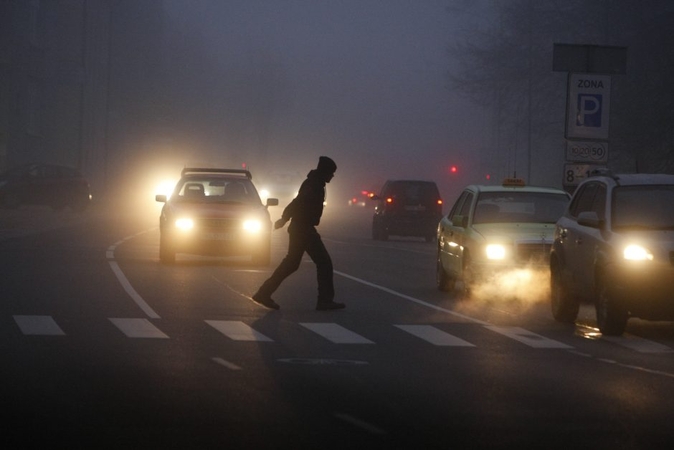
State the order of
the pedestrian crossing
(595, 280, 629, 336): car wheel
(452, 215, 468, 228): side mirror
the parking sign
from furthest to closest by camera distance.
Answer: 1. the parking sign
2. (452, 215, 468, 228): side mirror
3. (595, 280, 629, 336): car wheel
4. the pedestrian crossing

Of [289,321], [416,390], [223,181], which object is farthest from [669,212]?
[223,181]

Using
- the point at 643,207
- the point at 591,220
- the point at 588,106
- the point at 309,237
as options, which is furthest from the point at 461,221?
the point at 588,106

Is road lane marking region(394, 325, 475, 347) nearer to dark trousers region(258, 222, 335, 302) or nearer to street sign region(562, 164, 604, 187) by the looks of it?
dark trousers region(258, 222, 335, 302)

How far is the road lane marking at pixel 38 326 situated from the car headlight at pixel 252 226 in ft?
37.3

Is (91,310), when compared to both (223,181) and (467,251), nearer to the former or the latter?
(467,251)

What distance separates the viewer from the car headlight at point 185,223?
28.3 metres

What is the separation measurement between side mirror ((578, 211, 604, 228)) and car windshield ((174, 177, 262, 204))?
12.8 meters

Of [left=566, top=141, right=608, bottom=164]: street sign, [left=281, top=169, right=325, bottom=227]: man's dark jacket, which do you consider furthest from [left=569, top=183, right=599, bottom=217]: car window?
[left=566, top=141, right=608, bottom=164]: street sign

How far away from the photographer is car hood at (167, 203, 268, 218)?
28484 mm

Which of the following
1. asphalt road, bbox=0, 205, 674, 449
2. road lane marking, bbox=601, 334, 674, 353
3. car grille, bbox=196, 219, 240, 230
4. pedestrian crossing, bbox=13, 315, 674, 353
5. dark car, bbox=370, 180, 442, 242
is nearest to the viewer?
asphalt road, bbox=0, 205, 674, 449

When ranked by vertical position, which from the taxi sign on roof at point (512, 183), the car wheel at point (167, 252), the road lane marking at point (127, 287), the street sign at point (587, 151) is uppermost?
the street sign at point (587, 151)

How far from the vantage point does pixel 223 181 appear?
29812 millimetres

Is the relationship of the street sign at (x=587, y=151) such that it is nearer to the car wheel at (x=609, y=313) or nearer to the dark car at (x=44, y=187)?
the car wheel at (x=609, y=313)

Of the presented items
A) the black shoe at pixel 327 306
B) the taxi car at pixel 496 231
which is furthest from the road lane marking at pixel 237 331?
the taxi car at pixel 496 231
